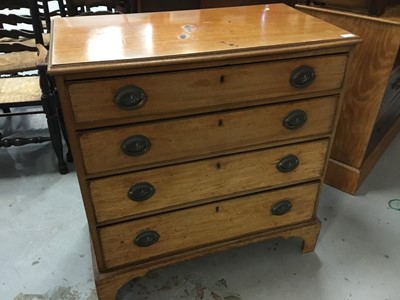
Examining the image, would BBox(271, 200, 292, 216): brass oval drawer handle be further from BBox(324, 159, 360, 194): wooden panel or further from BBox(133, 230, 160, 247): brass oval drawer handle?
BBox(324, 159, 360, 194): wooden panel

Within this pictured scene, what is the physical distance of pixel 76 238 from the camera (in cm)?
165

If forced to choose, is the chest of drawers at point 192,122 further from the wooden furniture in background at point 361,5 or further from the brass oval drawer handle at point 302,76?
the wooden furniture in background at point 361,5

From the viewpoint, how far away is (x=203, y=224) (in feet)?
4.40

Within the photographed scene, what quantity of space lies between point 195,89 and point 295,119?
1.21 feet

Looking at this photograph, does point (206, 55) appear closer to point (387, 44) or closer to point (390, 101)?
point (387, 44)

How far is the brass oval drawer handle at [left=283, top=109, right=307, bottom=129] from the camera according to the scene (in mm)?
1200

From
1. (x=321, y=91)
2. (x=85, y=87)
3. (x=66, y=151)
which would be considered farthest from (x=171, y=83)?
(x=66, y=151)

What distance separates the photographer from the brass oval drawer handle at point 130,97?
0.97m

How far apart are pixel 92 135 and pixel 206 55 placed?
1.23ft

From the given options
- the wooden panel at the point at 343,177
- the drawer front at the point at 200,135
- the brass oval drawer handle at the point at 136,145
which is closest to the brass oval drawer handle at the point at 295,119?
the drawer front at the point at 200,135

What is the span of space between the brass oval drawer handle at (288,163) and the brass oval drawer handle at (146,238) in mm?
489

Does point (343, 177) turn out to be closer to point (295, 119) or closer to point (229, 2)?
point (295, 119)

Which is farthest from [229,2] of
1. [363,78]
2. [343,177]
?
[343,177]

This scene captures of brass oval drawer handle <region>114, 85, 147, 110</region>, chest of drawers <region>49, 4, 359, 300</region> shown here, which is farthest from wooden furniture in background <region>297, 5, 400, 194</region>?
brass oval drawer handle <region>114, 85, 147, 110</region>
